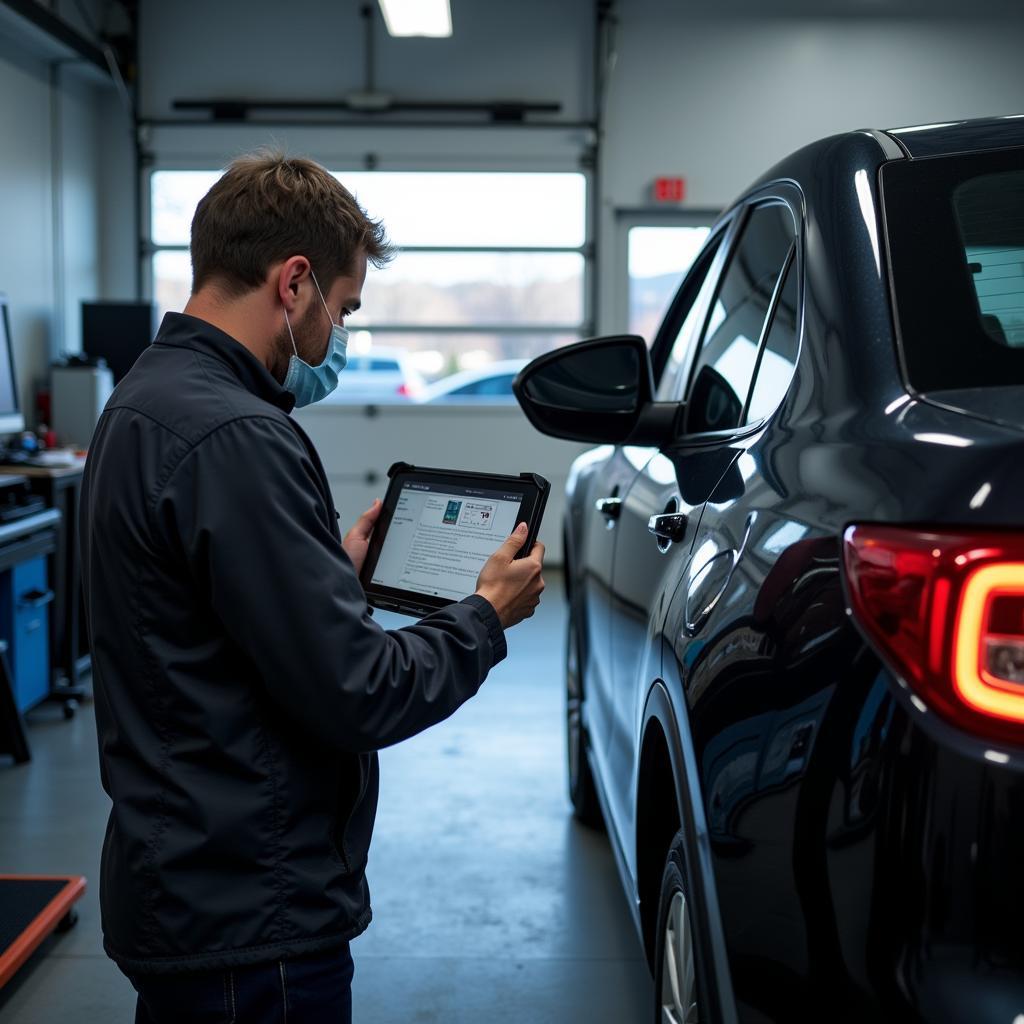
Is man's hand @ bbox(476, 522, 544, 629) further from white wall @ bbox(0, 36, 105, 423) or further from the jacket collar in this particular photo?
white wall @ bbox(0, 36, 105, 423)

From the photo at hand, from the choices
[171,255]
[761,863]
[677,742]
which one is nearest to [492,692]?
[677,742]

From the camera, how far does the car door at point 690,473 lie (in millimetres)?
1653

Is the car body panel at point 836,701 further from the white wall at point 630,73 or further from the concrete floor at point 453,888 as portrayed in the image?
the white wall at point 630,73

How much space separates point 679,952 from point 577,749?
1.70 m

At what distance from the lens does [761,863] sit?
1.13 metres

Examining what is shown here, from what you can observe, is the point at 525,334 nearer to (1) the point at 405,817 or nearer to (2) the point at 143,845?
(1) the point at 405,817

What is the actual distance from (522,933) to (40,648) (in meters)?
2.79

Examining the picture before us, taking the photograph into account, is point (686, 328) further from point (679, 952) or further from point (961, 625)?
point (961, 625)

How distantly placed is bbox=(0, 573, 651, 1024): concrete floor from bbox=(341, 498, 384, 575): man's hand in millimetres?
1138

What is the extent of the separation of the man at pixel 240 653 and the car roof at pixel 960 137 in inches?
28.1

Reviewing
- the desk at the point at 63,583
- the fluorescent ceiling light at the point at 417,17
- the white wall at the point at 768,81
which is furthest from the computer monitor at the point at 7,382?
the white wall at the point at 768,81

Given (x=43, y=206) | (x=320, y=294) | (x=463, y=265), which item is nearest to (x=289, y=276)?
(x=320, y=294)

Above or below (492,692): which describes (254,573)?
above

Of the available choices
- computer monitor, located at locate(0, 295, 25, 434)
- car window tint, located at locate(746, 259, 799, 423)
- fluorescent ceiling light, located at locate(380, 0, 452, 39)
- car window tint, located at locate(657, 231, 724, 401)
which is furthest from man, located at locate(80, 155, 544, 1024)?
fluorescent ceiling light, located at locate(380, 0, 452, 39)
